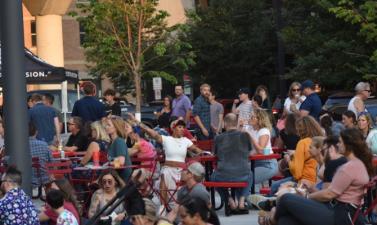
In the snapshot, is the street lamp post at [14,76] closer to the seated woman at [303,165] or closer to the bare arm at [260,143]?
the seated woman at [303,165]

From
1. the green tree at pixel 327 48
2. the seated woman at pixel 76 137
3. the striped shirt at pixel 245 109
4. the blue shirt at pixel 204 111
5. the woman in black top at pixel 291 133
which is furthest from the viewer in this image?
the green tree at pixel 327 48

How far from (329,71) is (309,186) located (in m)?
21.8

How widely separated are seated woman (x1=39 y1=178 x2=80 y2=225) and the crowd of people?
0.04 ft

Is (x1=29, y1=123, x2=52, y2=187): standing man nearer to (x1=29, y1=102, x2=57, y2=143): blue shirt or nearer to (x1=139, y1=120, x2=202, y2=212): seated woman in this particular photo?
(x1=139, y1=120, x2=202, y2=212): seated woman

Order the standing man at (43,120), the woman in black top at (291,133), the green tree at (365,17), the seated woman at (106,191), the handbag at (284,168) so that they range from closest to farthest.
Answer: the seated woman at (106,191) < the handbag at (284,168) < the woman in black top at (291,133) < the standing man at (43,120) < the green tree at (365,17)

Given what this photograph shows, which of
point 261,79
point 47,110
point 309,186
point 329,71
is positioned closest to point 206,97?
point 47,110

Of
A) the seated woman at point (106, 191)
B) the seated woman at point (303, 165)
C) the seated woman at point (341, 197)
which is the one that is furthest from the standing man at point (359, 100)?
the seated woman at point (341, 197)

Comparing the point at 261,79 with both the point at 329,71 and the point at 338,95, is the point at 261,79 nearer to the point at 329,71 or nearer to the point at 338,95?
the point at 329,71

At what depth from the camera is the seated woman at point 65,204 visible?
380 inches

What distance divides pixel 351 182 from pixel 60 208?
2690 mm

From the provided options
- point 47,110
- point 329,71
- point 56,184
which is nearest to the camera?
point 56,184

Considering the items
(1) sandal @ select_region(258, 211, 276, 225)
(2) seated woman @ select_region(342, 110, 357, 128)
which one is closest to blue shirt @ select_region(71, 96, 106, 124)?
(2) seated woman @ select_region(342, 110, 357, 128)

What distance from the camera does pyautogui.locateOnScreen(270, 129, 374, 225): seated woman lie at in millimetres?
9391

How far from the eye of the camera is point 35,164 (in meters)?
15.1
